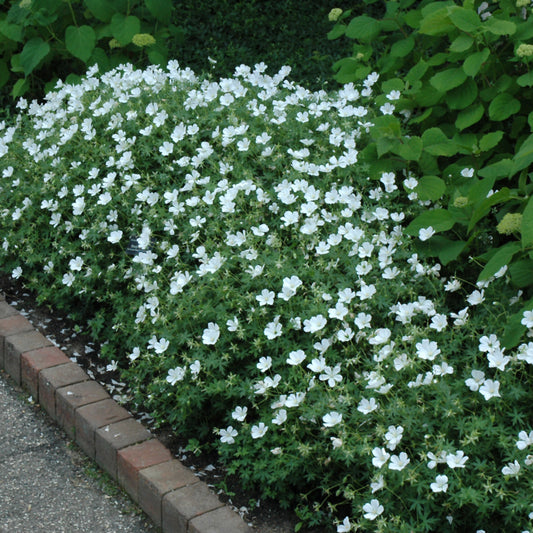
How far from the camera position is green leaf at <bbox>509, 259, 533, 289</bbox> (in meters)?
2.77

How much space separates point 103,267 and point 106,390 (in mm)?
620

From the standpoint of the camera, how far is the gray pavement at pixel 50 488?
2.82 m

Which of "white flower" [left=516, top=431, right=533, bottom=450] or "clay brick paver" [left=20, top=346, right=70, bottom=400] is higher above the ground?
"white flower" [left=516, top=431, right=533, bottom=450]

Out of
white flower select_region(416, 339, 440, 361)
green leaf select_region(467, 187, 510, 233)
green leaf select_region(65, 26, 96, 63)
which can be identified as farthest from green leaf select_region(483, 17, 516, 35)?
green leaf select_region(65, 26, 96, 63)

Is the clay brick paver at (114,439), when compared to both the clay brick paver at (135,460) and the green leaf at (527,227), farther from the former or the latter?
the green leaf at (527,227)

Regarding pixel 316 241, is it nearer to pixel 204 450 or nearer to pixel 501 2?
pixel 204 450

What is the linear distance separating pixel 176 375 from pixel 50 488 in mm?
619

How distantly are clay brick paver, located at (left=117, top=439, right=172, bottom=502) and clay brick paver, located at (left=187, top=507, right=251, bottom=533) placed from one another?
33 centimetres

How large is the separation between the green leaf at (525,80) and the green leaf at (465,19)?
0.27 m

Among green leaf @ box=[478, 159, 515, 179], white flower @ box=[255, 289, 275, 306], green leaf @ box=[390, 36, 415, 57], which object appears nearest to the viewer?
white flower @ box=[255, 289, 275, 306]

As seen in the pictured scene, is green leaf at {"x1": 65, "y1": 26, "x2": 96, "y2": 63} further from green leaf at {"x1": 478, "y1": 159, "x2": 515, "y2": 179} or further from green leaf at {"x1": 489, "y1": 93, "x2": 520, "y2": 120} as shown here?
green leaf at {"x1": 478, "y1": 159, "x2": 515, "y2": 179}

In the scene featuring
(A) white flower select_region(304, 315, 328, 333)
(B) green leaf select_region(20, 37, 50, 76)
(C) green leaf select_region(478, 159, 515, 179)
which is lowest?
(B) green leaf select_region(20, 37, 50, 76)

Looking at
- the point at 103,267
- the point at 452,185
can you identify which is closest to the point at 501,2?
the point at 452,185

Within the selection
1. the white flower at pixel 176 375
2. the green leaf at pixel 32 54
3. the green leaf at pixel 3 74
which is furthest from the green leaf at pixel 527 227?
the green leaf at pixel 3 74
